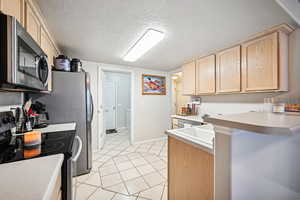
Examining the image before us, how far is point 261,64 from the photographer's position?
61.7 inches

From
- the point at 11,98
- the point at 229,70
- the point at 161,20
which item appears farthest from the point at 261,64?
the point at 11,98

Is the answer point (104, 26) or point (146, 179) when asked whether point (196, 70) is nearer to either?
point (104, 26)

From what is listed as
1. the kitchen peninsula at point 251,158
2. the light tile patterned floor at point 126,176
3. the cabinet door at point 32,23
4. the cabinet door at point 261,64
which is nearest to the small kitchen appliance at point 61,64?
the cabinet door at point 32,23

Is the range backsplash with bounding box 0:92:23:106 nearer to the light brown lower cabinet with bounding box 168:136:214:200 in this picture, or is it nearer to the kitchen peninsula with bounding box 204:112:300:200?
the light brown lower cabinet with bounding box 168:136:214:200

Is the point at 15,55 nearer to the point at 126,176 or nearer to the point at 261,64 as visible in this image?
the point at 126,176

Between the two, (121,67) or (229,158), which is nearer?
(229,158)

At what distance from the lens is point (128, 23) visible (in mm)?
1358

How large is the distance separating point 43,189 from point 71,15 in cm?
155

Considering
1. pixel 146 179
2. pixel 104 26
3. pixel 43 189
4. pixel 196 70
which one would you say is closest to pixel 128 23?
pixel 104 26

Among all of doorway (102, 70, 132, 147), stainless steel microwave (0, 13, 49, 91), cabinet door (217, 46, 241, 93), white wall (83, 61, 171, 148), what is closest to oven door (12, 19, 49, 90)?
stainless steel microwave (0, 13, 49, 91)

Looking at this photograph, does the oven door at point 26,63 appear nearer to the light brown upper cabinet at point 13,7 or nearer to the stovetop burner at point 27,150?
the light brown upper cabinet at point 13,7

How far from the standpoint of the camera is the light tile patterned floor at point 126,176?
4.85 ft

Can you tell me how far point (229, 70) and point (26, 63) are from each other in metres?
2.46

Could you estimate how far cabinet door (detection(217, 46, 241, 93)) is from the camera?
1.82 meters
